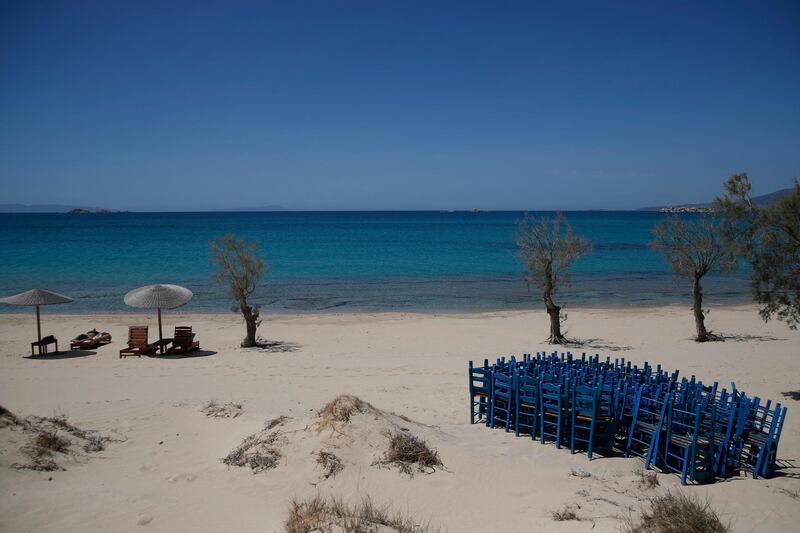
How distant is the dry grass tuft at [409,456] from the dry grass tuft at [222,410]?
3.73 metres

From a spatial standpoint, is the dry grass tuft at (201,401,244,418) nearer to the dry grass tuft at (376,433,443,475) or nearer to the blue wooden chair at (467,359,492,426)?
the dry grass tuft at (376,433,443,475)

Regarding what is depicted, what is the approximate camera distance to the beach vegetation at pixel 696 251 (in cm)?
1928

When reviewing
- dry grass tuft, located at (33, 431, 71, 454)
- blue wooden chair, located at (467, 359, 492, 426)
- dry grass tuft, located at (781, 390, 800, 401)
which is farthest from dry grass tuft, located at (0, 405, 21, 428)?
dry grass tuft, located at (781, 390, 800, 401)

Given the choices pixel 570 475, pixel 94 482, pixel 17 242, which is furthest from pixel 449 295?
pixel 17 242

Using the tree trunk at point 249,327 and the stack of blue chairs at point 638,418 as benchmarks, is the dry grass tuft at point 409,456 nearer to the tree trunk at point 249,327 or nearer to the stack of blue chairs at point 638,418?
the stack of blue chairs at point 638,418

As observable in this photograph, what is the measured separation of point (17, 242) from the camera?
71125mm

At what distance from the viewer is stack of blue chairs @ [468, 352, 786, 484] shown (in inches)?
337

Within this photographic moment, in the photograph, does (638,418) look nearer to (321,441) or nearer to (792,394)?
(321,441)

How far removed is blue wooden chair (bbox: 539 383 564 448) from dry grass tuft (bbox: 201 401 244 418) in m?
5.82

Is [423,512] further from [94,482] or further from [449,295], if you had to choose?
[449,295]

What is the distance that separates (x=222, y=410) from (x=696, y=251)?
17918 millimetres

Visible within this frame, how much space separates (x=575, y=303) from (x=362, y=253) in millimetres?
33928

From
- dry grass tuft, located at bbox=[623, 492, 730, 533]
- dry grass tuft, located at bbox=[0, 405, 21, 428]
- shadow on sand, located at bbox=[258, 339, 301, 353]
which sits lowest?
shadow on sand, located at bbox=[258, 339, 301, 353]

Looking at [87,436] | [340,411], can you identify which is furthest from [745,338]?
[87,436]
